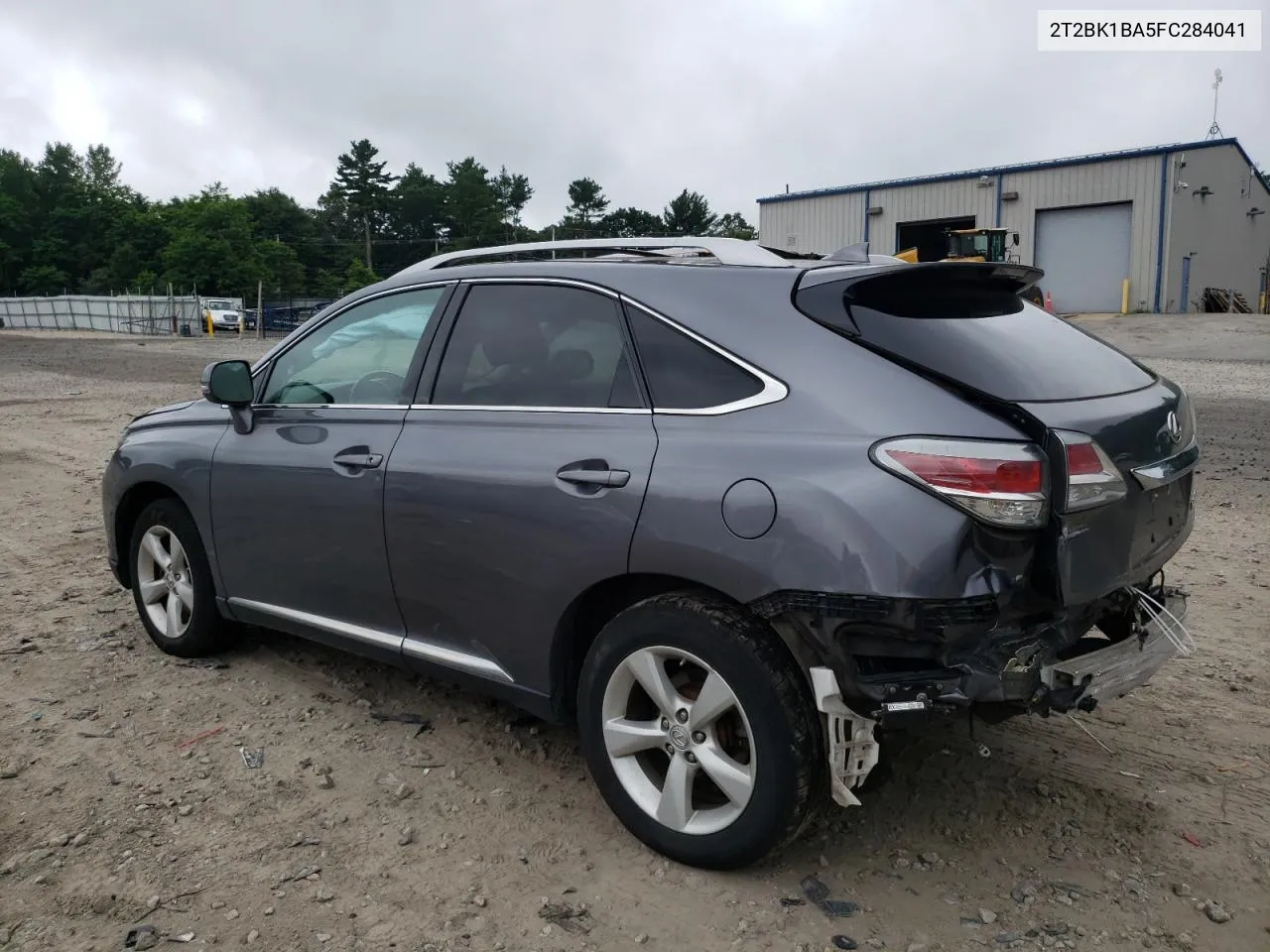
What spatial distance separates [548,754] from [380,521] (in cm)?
103

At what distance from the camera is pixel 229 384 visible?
420cm

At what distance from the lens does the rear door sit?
8.66ft

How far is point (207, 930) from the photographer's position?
275 cm

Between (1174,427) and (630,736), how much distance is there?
1.87m

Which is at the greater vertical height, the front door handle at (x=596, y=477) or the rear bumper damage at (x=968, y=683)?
the front door handle at (x=596, y=477)

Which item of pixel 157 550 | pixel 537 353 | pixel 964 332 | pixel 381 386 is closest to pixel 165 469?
pixel 157 550

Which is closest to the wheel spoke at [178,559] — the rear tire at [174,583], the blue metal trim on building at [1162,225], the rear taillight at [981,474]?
the rear tire at [174,583]

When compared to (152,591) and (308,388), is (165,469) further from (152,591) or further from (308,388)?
(308,388)

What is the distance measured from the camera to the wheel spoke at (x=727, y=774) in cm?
279

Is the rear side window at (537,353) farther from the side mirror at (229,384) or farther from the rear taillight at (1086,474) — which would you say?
the rear taillight at (1086,474)

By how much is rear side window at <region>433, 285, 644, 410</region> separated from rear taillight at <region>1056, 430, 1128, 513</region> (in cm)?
119

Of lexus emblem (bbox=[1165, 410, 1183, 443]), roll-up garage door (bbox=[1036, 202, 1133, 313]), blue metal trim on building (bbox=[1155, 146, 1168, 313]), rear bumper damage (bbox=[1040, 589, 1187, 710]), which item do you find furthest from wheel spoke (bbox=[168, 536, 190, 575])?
blue metal trim on building (bbox=[1155, 146, 1168, 313])

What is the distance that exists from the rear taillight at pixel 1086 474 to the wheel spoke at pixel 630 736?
50.3 inches

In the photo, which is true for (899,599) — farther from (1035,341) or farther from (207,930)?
(207,930)
